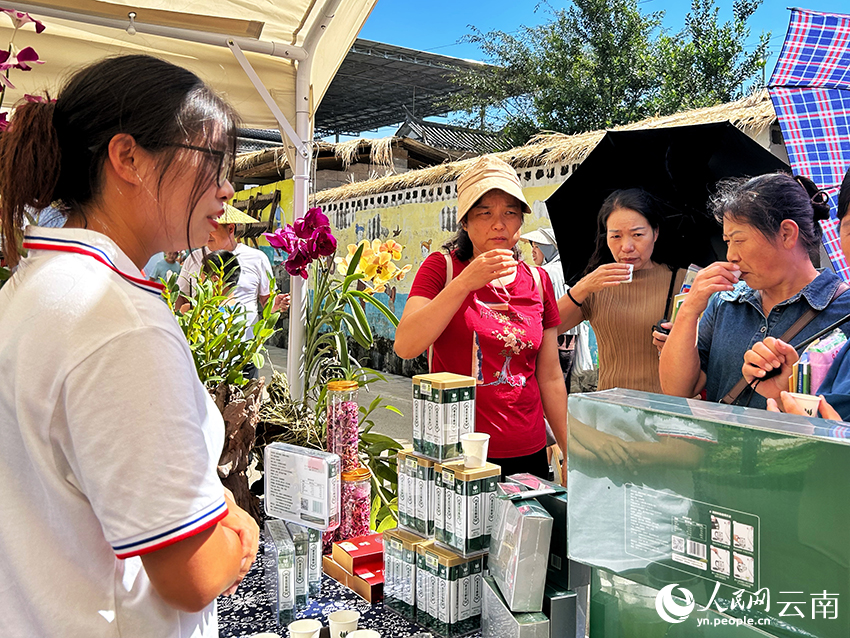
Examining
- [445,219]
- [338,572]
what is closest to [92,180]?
[338,572]

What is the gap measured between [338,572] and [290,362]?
52.3 inches

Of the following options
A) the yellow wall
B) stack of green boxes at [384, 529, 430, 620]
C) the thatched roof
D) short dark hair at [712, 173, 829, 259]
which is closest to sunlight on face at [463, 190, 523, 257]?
short dark hair at [712, 173, 829, 259]

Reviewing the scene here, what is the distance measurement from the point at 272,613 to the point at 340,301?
1270 mm

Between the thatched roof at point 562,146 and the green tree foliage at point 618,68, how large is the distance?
8923mm

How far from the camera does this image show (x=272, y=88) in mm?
2846

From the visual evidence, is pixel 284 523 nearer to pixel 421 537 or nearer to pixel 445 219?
pixel 421 537

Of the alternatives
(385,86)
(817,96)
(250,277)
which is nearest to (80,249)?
(817,96)

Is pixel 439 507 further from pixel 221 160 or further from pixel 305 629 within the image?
pixel 221 160

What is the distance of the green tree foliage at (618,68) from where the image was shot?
15.0m

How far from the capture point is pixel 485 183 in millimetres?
1844

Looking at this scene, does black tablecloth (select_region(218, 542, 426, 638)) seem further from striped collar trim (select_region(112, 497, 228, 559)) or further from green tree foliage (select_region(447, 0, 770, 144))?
green tree foliage (select_region(447, 0, 770, 144))

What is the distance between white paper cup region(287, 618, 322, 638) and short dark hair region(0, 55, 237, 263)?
2.32 feet

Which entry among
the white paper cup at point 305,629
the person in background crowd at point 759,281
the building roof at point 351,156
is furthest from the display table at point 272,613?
the building roof at point 351,156

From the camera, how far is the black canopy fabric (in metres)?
Answer: 1.92
